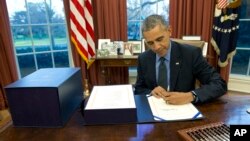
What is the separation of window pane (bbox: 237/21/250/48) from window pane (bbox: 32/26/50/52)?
305 centimetres

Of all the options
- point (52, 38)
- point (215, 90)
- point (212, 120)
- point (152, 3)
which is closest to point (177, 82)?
point (215, 90)

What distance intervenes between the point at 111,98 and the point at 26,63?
2.85 meters

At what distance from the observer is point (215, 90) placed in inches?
47.1

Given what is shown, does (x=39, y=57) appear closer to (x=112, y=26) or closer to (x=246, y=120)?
(x=112, y=26)

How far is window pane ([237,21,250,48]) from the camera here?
3.23 metres

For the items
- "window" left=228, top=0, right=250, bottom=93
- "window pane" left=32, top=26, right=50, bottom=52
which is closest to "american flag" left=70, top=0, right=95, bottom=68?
"window pane" left=32, top=26, right=50, bottom=52

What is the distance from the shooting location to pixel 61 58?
3.63 meters

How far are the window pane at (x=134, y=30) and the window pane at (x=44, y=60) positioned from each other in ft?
4.58

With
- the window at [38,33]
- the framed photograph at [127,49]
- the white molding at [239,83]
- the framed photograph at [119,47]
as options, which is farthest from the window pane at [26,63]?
the white molding at [239,83]

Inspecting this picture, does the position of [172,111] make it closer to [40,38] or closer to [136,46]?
[136,46]

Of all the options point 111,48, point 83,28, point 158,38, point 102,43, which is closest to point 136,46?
point 111,48

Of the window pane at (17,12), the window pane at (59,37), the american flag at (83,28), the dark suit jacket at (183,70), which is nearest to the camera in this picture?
the dark suit jacket at (183,70)

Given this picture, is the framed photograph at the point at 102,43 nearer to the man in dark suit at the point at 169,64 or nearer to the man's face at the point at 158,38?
the man in dark suit at the point at 169,64

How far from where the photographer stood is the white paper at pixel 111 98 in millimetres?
976
